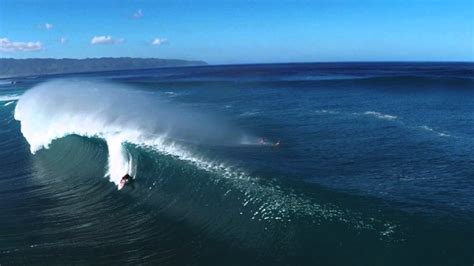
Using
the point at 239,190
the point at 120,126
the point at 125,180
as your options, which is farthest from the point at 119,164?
the point at 120,126

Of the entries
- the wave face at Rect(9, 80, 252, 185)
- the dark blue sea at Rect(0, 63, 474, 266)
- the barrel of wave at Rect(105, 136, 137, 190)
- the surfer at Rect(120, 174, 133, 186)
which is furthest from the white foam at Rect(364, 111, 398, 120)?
the surfer at Rect(120, 174, 133, 186)

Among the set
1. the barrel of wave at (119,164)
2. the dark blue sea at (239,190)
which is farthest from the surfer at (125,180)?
the dark blue sea at (239,190)

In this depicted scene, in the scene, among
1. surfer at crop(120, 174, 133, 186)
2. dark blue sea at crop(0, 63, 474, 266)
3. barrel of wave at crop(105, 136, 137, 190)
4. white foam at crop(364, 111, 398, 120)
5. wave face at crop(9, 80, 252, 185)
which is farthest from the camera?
white foam at crop(364, 111, 398, 120)

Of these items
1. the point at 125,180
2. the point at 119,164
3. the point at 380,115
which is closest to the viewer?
the point at 125,180

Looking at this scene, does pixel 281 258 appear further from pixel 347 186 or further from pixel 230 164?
pixel 230 164

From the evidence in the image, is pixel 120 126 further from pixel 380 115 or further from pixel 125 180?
pixel 380 115

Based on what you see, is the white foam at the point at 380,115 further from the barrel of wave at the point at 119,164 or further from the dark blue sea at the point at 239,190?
the barrel of wave at the point at 119,164

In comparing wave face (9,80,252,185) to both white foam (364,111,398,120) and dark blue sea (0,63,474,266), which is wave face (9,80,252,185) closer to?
dark blue sea (0,63,474,266)
